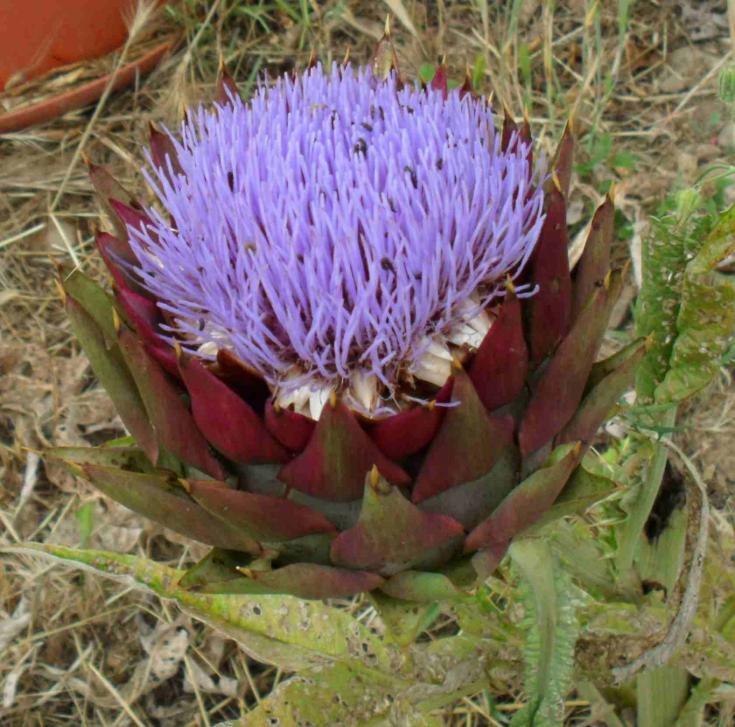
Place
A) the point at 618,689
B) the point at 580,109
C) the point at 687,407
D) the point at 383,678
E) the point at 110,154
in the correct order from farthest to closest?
the point at 110,154 < the point at 580,109 < the point at 687,407 < the point at 618,689 < the point at 383,678

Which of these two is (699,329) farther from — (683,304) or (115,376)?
(115,376)

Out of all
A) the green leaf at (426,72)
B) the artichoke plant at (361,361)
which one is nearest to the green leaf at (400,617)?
the artichoke plant at (361,361)

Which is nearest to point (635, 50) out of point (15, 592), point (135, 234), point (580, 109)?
point (580, 109)

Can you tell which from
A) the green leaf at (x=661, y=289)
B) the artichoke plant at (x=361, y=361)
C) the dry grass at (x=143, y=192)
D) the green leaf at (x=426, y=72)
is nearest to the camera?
the artichoke plant at (x=361, y=361)

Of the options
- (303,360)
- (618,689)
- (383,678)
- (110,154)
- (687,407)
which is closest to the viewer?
(303,360)

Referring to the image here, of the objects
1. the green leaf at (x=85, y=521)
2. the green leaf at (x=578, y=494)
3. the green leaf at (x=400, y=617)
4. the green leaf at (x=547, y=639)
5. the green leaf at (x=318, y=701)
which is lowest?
the green leaf at (x=85, y=521)

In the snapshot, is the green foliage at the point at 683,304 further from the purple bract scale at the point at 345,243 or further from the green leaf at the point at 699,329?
the purple bract scale at the point at 345,243

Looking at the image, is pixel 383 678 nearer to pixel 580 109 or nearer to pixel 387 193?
pixel 387 193
